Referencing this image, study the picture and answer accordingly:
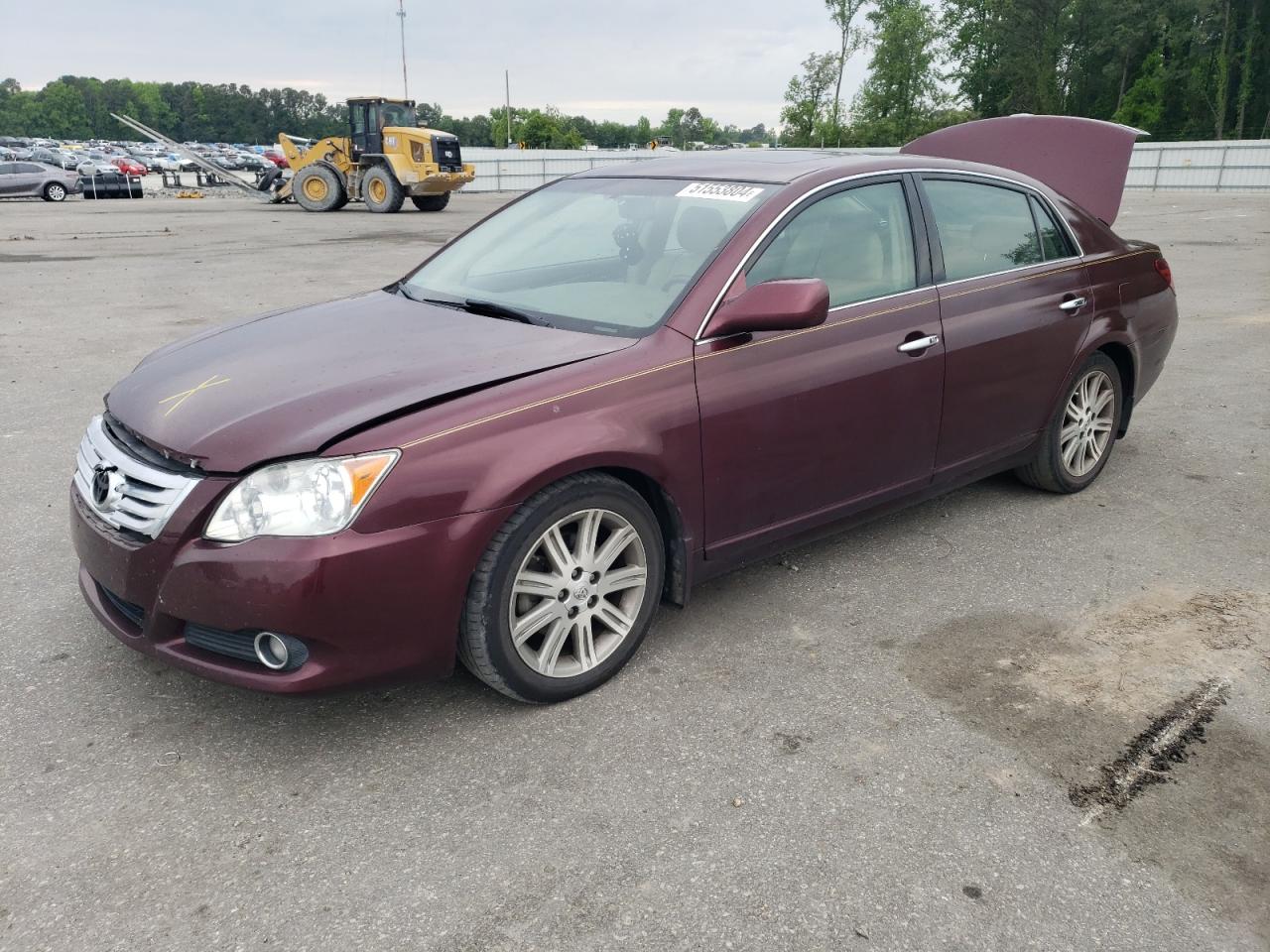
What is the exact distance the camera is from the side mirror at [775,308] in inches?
129

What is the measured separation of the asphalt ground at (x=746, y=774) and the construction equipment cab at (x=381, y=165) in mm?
23201

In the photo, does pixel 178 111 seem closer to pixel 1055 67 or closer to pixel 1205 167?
pixel 1055 67

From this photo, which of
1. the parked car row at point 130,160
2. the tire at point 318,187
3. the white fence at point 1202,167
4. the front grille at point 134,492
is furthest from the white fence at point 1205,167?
the front grille at point 134,492

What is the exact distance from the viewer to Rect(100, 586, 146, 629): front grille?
2951 millimetres

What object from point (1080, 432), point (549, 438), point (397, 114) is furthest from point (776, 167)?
point (397, 114)

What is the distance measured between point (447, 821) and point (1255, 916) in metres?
1.86

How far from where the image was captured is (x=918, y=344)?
3943 millimetres

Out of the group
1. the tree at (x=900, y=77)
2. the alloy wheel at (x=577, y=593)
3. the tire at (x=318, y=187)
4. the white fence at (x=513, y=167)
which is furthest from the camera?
the tree at (x=900, y=77)

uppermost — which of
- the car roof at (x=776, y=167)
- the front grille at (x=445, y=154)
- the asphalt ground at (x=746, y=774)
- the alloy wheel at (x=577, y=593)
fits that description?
the front grille at (x=445, y=154)

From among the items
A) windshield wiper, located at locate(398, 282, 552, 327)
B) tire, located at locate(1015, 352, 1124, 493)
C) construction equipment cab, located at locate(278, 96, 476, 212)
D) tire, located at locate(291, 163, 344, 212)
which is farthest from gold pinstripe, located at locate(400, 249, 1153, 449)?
tire, located at locate(291, 163, 344, 212)

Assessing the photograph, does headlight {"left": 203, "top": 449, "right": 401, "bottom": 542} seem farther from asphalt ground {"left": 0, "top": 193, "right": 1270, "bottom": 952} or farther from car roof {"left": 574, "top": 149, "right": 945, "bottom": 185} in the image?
car roof {"left": 574, "top": 149, "right": 945, "bottom": 185}

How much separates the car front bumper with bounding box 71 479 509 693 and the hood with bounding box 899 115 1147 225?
402 centimetres

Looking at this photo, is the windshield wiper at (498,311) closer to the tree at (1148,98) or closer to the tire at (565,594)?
the tire at (565,594)

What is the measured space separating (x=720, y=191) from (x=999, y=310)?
1314 millimetres
